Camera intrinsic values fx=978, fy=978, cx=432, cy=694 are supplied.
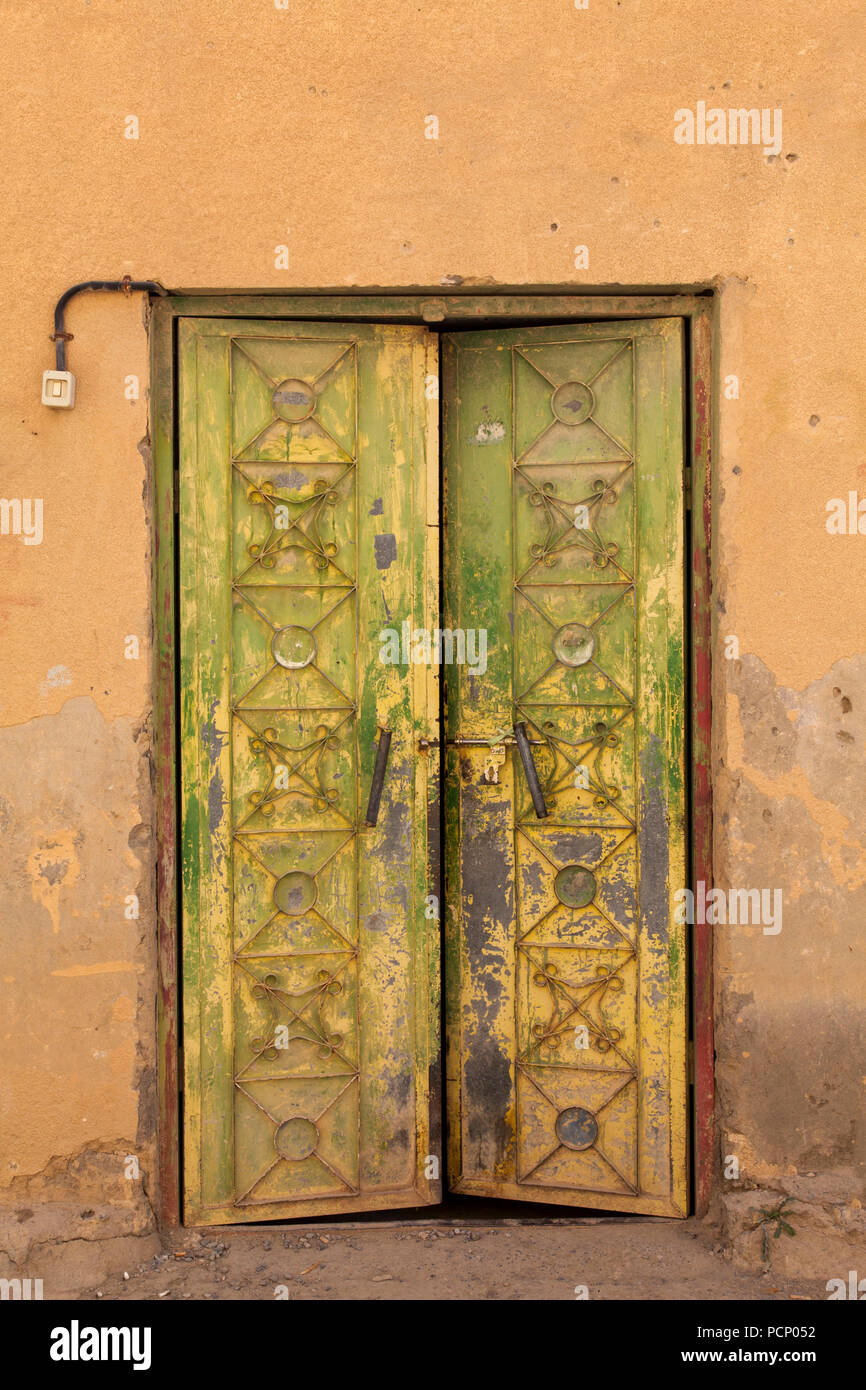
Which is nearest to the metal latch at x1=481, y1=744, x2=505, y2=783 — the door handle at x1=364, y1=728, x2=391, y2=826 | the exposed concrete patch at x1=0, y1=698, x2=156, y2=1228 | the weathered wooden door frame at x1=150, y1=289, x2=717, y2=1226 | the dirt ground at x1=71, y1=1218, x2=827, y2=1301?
the door handle at x1=364, y1=728, x2=391, y2=826

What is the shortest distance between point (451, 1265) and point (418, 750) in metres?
1.54

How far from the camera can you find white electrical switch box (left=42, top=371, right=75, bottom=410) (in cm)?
284

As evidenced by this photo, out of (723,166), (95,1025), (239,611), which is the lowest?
(95,1025)

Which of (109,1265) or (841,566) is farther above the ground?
(841,566)

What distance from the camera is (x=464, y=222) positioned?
9.55 feet

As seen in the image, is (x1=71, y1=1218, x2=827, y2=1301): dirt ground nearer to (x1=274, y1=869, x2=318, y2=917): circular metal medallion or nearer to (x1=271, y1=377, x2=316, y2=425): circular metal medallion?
(x1=274, y1=869, x2=318, y2=917): circular metal medallion

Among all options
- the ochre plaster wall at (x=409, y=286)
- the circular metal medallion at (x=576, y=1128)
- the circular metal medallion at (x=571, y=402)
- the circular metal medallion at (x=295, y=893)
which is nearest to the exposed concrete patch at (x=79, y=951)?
the ochre plaster wall at (x=409, y=286)

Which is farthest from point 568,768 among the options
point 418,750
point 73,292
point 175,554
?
point 73,292

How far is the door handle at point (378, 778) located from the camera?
3.04m

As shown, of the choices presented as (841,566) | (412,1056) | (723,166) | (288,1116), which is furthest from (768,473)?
(288,1116)

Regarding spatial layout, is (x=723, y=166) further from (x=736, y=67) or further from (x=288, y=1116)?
(x=288, y=1116)

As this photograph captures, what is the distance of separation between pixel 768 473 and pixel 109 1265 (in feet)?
9.99

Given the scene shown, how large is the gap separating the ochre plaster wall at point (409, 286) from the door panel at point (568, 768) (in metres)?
0.21

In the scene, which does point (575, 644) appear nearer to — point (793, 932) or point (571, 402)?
point (571, 402)
